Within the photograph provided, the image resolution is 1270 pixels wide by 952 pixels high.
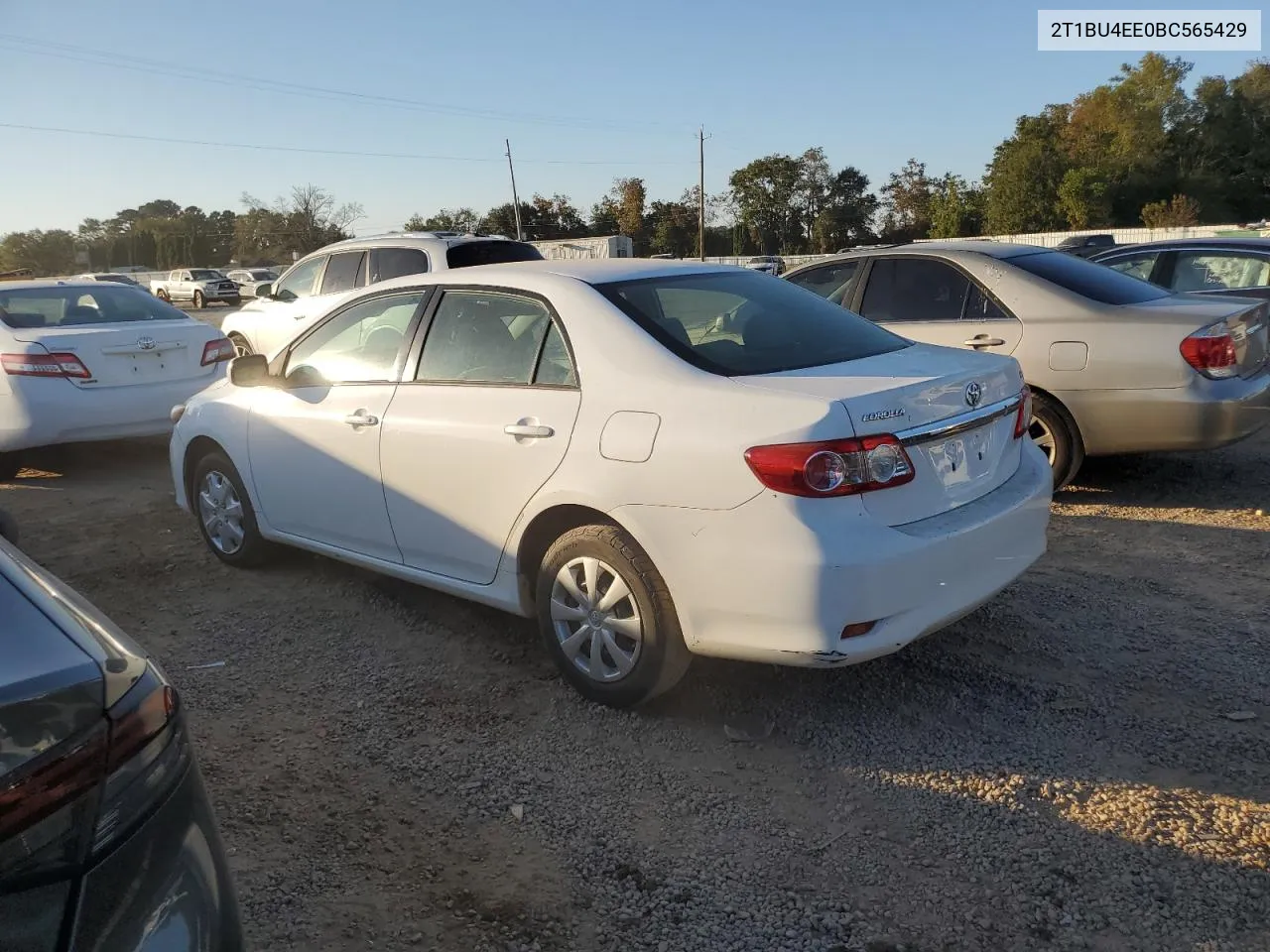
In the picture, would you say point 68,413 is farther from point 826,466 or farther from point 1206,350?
point 1206,350

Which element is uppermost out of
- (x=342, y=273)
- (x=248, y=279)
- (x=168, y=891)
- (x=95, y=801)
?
(x=248, y=279)

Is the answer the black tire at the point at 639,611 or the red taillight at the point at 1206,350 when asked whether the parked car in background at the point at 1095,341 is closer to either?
the red taillight at the point at 1206,350

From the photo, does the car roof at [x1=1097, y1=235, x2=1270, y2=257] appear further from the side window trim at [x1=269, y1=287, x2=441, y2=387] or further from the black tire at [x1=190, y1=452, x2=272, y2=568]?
the black tire at [x1=190, y1=452, x2=272, y2=568]

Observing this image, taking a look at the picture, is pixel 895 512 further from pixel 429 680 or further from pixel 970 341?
pixel 970 341

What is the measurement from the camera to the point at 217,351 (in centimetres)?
855

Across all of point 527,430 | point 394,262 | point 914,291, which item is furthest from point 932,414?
point 394,262

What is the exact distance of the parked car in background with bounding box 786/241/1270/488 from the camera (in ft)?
18.9

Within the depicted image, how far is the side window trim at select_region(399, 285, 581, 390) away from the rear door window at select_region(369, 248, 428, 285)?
5.84 meters

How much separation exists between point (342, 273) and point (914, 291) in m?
6.18

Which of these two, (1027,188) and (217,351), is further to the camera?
(1027,188)

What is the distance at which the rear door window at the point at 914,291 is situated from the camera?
6.73 m

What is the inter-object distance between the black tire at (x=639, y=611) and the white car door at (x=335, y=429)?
3.63 feet

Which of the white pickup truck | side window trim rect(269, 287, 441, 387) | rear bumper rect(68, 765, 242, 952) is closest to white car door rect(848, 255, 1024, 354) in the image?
side window trim rect(269, 287, 441, 387)

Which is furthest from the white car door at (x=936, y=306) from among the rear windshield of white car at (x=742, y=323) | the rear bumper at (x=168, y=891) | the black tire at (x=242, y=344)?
the black tire at (x=242, y=344)
